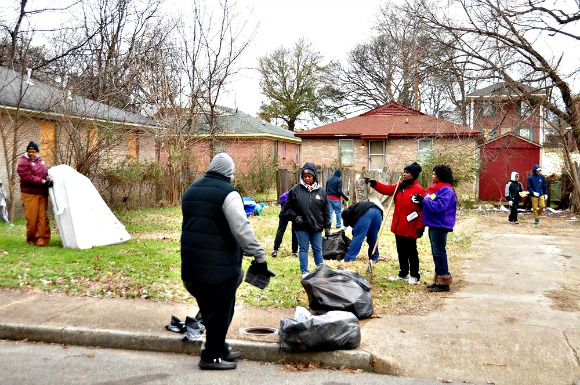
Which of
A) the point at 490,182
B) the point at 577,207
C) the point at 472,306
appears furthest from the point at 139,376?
the point at 490,182

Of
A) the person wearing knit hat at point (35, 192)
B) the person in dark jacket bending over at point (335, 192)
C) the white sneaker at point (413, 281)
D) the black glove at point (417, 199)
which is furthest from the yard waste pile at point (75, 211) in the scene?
the black glove at point (417, 199)

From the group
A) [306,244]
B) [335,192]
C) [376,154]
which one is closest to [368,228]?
[306,244]

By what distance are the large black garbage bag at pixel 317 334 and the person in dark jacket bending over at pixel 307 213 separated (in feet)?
10.8

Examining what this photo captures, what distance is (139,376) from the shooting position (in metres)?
5.46

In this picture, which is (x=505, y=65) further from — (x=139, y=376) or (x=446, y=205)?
(x=139, y=376)

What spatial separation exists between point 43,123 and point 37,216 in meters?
10.3

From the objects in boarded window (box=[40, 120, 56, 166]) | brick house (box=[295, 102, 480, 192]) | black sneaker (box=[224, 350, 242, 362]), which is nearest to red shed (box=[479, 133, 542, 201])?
brick house (box=[295, 102, 480, 192])

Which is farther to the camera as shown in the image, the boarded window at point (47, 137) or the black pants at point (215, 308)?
the boarded window at point (47, 137)

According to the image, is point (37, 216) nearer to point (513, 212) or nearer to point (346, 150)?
point (513, 212)

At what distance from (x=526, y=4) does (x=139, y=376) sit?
1351 cm

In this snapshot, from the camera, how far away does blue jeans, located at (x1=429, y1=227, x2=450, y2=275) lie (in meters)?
8.66

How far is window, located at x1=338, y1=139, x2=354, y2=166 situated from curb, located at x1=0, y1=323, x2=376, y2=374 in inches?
1168

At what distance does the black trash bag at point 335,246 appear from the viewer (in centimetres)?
1148

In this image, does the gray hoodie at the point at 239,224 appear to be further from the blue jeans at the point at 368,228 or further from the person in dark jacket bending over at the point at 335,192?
the person in dark jacket bending over at the point at 335,192
